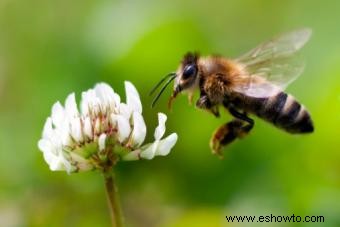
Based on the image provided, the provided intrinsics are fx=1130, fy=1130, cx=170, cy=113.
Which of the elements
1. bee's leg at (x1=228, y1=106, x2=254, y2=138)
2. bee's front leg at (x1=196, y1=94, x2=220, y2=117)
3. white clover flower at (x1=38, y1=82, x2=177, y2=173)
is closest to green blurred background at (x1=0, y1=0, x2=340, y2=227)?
bee's leg at (x1=228, y1=106, x2=254, y2=138)

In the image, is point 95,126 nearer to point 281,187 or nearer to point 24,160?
point 281,187

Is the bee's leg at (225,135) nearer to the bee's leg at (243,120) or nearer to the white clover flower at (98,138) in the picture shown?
the bee's leg at (243,120)

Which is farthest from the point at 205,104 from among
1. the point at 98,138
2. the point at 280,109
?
the point at 98,138

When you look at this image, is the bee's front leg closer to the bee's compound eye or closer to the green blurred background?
the bee's compound eye

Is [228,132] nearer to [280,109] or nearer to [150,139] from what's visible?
[280,109]

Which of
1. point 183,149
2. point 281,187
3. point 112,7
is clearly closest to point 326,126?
point 281,187
